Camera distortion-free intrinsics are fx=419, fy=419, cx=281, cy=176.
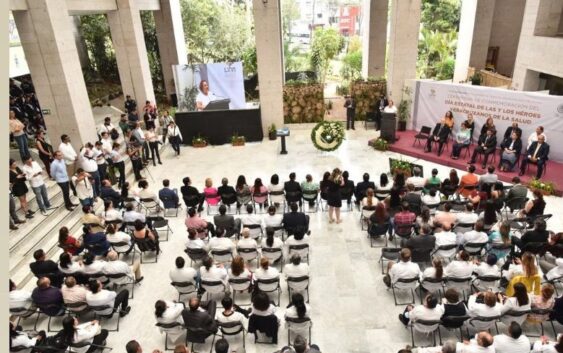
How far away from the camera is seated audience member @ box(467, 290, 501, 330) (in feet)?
18.6

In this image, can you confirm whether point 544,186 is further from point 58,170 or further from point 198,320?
point 58,170

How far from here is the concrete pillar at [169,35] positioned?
20.3m

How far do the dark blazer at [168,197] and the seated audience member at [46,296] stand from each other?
360 centimetres

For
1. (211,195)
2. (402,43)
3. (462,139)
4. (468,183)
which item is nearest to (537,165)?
(462,139)

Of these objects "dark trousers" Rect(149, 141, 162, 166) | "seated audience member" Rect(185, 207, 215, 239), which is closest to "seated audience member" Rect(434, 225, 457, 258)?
"seated audience member" Rect(185, 207, 215, 239)

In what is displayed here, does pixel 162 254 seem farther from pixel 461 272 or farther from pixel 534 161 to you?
pixel 534 161

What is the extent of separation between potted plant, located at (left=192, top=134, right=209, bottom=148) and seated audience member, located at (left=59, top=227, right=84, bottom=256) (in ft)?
26.1

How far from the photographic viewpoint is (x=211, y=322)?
5.96 m

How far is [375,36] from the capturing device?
21.2 meters

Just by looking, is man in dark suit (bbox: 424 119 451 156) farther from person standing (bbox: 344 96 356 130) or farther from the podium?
person standing (bbox: 344 96 356 130)

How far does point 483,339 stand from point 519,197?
4.75m

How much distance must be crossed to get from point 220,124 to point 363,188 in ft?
24.8

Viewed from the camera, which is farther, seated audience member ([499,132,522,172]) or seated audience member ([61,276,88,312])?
seated audience member ([499,132,522,172])

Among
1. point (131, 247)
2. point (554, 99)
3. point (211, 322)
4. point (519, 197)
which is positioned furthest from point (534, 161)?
point (131, 247)
